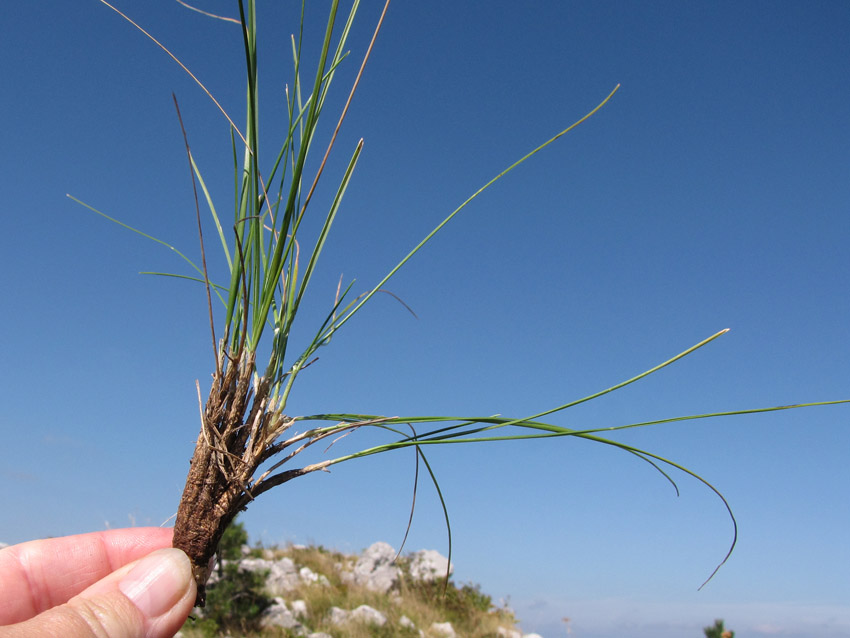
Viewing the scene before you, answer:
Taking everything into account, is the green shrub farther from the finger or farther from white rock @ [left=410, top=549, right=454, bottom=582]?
the finger

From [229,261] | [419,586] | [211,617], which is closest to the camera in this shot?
[229,261]

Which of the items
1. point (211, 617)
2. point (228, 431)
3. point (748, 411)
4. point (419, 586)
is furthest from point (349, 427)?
point (419, 586)

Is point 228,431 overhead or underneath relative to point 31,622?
overhead

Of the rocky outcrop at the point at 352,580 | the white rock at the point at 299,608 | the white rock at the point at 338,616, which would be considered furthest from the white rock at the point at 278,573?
the white rock at the point at 338,616

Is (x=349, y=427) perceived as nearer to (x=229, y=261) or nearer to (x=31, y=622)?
(x=229, y=261)

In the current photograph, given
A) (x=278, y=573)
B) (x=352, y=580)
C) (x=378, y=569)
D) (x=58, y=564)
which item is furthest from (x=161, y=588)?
(x=352, y=580)
